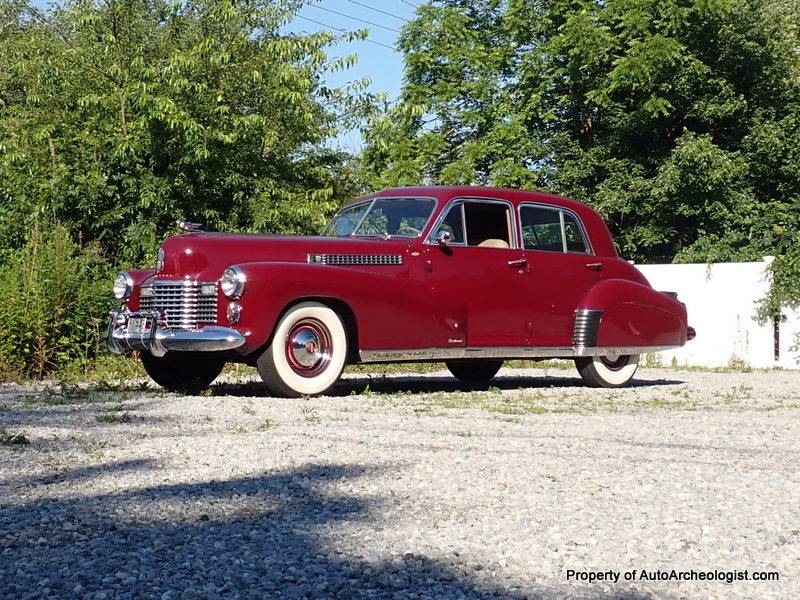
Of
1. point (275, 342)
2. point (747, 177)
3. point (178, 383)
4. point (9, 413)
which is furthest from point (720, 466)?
point (747, 177)

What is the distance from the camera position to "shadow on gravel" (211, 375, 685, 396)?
9.79 m

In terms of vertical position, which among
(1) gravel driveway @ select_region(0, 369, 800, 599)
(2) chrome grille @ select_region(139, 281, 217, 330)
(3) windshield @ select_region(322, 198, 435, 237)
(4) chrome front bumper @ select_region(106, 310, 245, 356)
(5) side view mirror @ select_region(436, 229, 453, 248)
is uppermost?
(3) windshield @ select_region(322, 198, 435, 237)

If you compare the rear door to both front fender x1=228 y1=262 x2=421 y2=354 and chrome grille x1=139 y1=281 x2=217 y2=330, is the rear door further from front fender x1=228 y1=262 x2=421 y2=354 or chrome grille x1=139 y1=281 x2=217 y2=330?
chrome grille x1=139 y1=281 x2=217 y2=330

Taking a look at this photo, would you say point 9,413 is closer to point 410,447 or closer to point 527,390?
point 410,447

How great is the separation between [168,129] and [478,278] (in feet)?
21.3

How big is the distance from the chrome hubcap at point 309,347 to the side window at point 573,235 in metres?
3.30

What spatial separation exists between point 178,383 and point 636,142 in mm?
21350

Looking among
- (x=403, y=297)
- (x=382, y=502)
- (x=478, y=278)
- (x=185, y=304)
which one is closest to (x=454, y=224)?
(x=478, y=278)

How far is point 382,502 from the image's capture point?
4.39 m

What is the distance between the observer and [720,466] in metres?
5.41

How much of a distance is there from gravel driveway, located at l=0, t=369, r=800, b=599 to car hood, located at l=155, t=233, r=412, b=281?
138cm

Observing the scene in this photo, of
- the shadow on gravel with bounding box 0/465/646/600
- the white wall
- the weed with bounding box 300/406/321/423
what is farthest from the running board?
the white wall

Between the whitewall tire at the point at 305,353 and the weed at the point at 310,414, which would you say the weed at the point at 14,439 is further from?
the whitewall tire at the point at 305,353

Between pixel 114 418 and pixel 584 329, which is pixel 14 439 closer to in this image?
pixel 114 418
